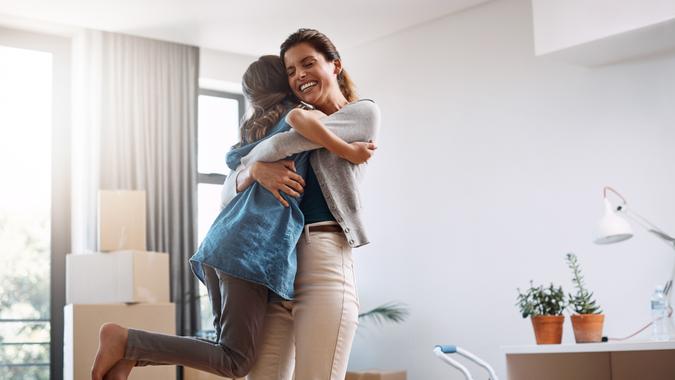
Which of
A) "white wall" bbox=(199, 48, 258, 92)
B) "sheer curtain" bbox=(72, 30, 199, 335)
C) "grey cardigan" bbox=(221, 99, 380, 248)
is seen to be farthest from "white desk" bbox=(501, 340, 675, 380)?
"white wall" bbox=(199, 48, 258, 92)

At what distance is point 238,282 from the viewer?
194 cm

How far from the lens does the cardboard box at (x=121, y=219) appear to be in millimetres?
4645

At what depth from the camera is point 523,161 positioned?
4.71 m

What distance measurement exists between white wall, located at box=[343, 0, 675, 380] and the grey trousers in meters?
2.68

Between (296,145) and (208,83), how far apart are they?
398 cm

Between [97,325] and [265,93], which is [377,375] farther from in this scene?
[265,93]

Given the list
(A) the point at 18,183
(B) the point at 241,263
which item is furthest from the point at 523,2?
(B) the point at 241,263

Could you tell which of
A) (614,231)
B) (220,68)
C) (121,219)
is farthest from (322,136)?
(220,68)

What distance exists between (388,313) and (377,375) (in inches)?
18.9

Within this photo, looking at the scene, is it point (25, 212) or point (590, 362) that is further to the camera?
point (25, 212)

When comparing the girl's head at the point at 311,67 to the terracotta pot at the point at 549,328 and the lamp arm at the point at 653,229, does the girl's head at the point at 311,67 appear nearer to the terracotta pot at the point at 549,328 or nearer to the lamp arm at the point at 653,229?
the terracotta pot at the point at 549,328

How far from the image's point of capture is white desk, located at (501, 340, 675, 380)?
9.95ft

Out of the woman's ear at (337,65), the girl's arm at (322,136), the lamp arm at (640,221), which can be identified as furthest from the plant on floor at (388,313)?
the girl's arm at (322,136)

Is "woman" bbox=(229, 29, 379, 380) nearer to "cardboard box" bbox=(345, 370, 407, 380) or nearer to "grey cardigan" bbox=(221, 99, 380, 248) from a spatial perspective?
"grey cardigan" bbox=(221, 99, 380, 248)
